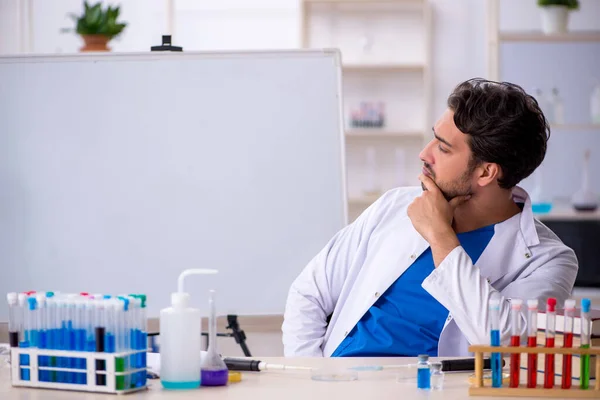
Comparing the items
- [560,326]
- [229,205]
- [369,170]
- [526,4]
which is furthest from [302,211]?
[526,4]

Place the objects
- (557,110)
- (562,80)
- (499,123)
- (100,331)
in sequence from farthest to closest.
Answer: (562,80) < (557,110) < (499,123) < (100,331)

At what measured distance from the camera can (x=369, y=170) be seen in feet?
18.0

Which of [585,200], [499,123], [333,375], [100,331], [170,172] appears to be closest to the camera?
[100,331]

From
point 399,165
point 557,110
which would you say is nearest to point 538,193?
point 557,110

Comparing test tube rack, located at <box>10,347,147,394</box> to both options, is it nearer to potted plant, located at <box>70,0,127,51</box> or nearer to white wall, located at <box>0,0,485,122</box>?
potted plant, located at <box>70,0,127,51</box>

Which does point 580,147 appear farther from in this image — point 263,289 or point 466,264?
point 466,264

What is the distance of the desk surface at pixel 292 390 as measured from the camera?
1335mm

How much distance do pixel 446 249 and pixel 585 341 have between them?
1.79ft

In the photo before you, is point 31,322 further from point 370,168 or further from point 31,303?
point 370,168

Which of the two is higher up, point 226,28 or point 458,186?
point 226,28

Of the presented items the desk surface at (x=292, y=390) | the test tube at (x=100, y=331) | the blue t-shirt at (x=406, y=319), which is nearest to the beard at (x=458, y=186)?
the blue t-shirt at (x=406, y=319)

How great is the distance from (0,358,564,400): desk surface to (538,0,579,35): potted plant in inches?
158

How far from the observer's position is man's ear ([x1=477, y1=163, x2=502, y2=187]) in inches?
82.0

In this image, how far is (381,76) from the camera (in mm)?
5504
